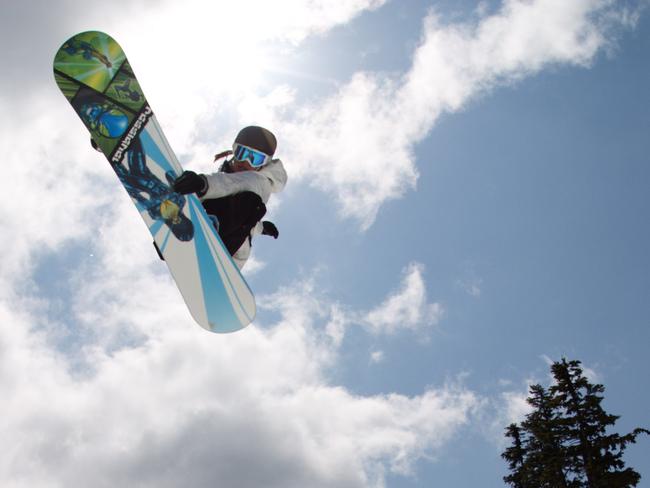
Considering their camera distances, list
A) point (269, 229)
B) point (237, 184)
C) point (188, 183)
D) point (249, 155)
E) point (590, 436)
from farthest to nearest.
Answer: point (590, 436) < point (269, 229) < point (249, 155) < point (237, 184) < point (188, 183)

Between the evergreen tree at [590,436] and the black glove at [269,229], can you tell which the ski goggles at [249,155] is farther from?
the evergreen tree at [590,436]

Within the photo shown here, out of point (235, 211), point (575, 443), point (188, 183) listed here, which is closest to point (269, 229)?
point (235, 211)

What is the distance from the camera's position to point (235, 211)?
5164 millimetres

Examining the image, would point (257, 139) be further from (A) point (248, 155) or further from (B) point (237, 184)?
(B) point (237, 184)

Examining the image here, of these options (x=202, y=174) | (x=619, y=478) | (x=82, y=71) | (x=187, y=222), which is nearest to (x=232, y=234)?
(x=187, y=222)

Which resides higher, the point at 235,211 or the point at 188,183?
the point at 235,211

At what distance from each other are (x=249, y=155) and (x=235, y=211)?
1.98ft

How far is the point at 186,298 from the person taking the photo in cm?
495

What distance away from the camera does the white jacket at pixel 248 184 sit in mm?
4711

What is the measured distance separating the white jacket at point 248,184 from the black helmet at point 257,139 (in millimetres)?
148

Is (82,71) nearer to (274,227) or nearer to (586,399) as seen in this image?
(274,227)

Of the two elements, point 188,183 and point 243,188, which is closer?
point 188,183

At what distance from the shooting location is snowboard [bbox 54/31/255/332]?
16.1 feet

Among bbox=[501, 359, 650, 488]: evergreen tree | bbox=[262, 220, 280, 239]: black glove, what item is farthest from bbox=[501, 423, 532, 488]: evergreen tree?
bbox=[262, 220, 280, 239]: black glove
